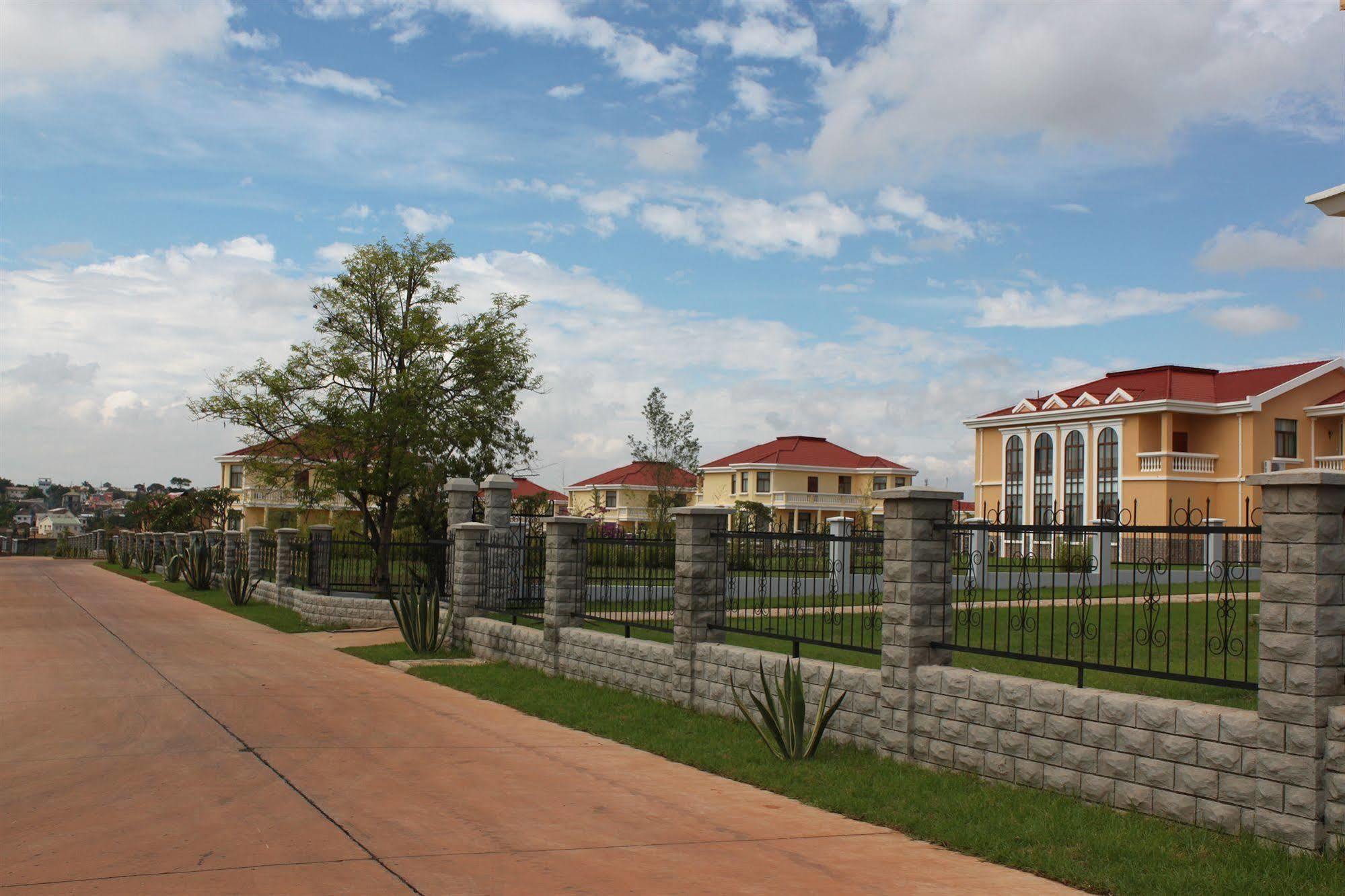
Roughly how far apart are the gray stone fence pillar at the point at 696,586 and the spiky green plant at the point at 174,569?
1133 inches

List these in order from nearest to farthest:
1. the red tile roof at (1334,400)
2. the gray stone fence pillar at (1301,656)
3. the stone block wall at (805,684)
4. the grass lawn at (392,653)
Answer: the gray stone fence pillar at (1301,656) < the stone block wall at (805,684) < the grass lawn at (392,653) < the red tile roof at (1334,400)

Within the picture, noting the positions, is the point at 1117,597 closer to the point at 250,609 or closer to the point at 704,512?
the point at 704,512

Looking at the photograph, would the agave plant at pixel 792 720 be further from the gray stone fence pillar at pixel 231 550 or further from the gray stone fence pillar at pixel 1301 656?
the gray stone fence pillar at pixel 231 550

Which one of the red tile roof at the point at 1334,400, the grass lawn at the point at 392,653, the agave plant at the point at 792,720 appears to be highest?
the red tile roof at the point at 1334,400

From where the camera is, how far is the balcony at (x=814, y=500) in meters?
69.8

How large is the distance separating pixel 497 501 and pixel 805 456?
5503 centimetres

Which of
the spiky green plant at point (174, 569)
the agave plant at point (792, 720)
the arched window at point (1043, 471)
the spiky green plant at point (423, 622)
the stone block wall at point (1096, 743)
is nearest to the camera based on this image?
the stone block wall at point (1096, 743)

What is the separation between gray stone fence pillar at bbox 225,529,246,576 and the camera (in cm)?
3031

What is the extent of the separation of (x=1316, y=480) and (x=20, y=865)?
7590 millimetres

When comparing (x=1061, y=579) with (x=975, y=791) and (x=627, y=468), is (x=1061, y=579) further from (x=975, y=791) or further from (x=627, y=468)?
(x=627, y=468)

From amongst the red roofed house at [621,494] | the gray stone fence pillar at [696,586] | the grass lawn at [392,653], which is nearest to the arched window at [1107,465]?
the red roofed house at [621,494]

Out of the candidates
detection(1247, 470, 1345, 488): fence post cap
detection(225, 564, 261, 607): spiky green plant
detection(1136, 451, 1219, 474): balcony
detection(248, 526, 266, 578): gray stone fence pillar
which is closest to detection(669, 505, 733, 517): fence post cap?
detection(1247, 470, 1345, 488): fence post cap

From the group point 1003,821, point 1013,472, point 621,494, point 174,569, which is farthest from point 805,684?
point 621,494

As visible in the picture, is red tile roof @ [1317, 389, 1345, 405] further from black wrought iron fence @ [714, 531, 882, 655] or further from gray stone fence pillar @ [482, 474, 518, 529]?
black wrought iron fence @ [714, 531, 882, 655]
